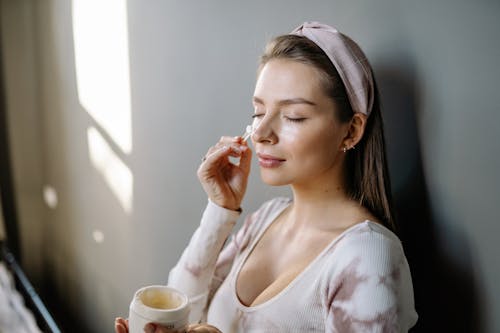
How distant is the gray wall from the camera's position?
0.86 metres

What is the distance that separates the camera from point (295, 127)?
994 millimetres

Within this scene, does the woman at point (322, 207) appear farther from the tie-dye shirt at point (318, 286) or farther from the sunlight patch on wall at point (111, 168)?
the sunlight patch on wall at point (111, 168)

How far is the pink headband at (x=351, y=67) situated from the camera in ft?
3.17

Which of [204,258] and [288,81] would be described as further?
[204,258]

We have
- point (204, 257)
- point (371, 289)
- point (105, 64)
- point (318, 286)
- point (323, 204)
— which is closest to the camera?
point (371, 289)

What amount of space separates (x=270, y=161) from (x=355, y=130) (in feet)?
0.59

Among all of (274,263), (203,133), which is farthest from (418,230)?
(203,133)

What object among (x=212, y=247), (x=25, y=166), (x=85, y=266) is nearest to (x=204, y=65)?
(x=212, y=247)

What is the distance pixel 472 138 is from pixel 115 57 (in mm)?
1656

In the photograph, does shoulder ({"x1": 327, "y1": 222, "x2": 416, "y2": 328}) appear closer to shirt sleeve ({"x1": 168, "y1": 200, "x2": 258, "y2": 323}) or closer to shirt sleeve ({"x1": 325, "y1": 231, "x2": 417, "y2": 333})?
shirt sleeve ({"x1": 325, "y1": 231, "x2": 417, "y2": 333})

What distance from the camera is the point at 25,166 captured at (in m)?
3.31

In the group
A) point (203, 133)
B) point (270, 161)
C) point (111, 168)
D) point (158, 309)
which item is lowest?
point (111, 168)

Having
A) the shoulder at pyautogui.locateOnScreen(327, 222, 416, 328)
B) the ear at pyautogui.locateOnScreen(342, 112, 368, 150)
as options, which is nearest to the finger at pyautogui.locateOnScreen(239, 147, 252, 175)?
the ear at pyautogui.locateOnScreen(342, 112, 368, 150)

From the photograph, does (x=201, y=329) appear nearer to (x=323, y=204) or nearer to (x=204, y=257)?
(x=204, y=257)
